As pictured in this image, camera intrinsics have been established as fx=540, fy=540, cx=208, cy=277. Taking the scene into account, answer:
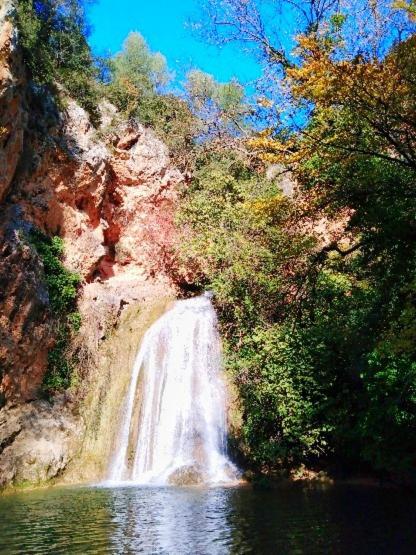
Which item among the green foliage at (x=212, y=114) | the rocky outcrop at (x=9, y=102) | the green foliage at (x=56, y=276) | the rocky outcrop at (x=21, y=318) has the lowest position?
the rocky outcrop at (x=21, y=318)

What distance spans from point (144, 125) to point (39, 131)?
6603 mm

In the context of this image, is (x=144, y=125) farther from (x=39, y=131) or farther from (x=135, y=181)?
(x=39, y=131)

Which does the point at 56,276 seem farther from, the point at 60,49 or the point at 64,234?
the point at 60,49

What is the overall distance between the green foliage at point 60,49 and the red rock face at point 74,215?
1.08 meters

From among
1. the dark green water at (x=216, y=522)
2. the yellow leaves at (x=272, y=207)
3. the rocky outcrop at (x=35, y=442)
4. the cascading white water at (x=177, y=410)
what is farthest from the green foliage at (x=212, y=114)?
the dark green water at (x=216, y=522)

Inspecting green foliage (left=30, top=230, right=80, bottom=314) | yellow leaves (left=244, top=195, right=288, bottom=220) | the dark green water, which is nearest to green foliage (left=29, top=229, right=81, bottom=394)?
green foliage (left=30, top=230, right=80, bottom=314)

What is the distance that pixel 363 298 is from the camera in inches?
496

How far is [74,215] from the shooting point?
19500mm

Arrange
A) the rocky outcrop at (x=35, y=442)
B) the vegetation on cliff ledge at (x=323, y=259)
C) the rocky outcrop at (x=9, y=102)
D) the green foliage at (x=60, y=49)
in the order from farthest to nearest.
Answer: the green foliage at (x=60, y=49) → the rocky outcrop at (x=9, y=102) → the rocky outcrop at (x=35, y=442) → the vegetation on cliff ledge at (x=323, y=259)

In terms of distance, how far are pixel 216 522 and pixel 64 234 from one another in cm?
1375

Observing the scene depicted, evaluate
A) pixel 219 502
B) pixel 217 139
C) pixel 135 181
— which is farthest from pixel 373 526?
pixel 217 139

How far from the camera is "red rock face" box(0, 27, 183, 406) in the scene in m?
15.2

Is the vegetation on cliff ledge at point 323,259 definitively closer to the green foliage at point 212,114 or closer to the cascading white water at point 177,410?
the cascading white water at point 177,410

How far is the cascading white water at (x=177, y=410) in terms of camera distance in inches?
520
